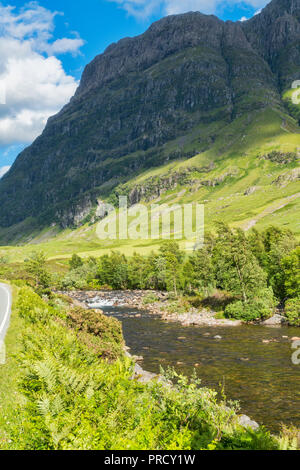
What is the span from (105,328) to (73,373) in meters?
24.1

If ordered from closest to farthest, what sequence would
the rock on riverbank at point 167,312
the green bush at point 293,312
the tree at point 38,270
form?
the green bush at point 293,312
the rock on riverbank at point 167,312
the tree at point 38,270

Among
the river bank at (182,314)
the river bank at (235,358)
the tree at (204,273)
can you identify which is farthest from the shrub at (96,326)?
the tree at (204,273)

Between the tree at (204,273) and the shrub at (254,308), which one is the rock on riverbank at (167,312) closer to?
the shrub at (254,308)

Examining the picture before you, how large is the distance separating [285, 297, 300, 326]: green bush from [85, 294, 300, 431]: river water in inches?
88.3

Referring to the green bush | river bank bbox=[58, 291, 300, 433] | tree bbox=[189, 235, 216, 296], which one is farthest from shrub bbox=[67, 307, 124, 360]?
tree bbox=[189, 235, 216, 296]

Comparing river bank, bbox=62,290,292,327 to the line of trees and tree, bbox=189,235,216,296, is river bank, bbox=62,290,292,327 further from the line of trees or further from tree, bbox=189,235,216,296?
tree, bbox=189,235,216,296

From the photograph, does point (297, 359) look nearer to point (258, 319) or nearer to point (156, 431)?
point (258, 319)

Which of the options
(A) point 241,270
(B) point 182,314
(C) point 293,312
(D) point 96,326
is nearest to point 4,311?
(D) point 96,326

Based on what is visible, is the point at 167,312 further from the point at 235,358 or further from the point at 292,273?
the point at 235,358

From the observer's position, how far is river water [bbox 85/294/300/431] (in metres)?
23.7

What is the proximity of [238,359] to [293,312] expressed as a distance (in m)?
20.3

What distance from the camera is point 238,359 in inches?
1384

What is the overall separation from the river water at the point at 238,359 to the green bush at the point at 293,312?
224 centimetres

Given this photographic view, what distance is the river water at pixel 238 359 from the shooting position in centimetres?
2366
